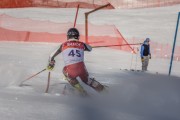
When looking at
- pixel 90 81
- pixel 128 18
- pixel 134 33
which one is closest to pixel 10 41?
pixel 134 33

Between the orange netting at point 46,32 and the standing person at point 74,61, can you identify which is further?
the orange netting at point 46,32

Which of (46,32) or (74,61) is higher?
(74,61)

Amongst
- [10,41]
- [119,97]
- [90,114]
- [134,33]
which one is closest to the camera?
[90,114]

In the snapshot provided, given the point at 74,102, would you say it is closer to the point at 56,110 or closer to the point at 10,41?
the point at 56,110

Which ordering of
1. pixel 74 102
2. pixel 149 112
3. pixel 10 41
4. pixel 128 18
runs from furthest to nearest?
pixel 128 18, pixel 10 41, pixel 74 102, pixel 149 112

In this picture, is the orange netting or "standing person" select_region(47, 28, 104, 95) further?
the orange netting

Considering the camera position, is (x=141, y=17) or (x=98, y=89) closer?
(x=98, y=89)

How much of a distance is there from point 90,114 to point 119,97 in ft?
8.07

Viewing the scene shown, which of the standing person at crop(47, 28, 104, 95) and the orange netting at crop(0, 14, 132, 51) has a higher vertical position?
the standing person at crop(47, 28, 104, 95)

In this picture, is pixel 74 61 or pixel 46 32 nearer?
pixel 74 61

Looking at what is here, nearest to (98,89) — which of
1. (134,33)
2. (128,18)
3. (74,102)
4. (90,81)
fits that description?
(90,81)

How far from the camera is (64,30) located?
29375mm

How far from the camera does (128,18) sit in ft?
122

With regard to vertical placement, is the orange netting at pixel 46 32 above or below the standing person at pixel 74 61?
below
